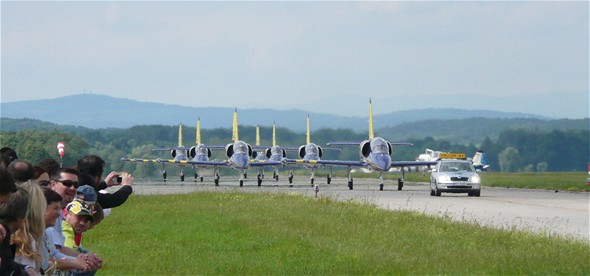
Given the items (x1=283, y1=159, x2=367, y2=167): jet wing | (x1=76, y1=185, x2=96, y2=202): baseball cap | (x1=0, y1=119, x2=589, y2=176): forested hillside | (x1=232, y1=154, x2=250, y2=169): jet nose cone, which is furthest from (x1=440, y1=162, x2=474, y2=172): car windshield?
(x1=76, y1=185, x2=96, y2=202): baseball cap

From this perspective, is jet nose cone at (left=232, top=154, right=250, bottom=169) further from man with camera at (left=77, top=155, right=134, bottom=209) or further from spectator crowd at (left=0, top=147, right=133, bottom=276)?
man with camera at (left=77, top=155, right=134, bottom=209)

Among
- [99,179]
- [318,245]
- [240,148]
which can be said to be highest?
[240,148]

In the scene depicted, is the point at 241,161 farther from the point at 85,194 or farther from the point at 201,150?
the point at 85,194

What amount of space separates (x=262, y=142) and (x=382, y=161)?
58798 mm

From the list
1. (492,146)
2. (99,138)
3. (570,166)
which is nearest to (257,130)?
(99,138)

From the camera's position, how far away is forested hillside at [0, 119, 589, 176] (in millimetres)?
73375

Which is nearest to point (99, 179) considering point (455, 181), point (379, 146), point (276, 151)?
point (455, 181)

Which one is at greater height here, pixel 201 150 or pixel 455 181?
pixel 201 150

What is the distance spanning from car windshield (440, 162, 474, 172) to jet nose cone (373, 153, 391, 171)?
31.5 feet

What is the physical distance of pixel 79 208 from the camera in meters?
11.0

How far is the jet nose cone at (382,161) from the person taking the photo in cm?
5734

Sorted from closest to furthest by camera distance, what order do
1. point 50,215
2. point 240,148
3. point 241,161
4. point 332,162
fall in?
point 50,215
point 332,162
point 241,161
point 240,148

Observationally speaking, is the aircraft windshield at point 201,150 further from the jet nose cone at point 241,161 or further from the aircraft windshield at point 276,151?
the jet nose cone at point 241,161

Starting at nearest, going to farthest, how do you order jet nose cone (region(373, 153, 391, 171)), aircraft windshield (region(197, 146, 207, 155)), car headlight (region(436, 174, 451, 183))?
car headlight (region(436, 174, 451, 183)), jet nose cone (region(373, 153, 391, 171)), aircraft windshield (region(197, 146, 207, 155))
